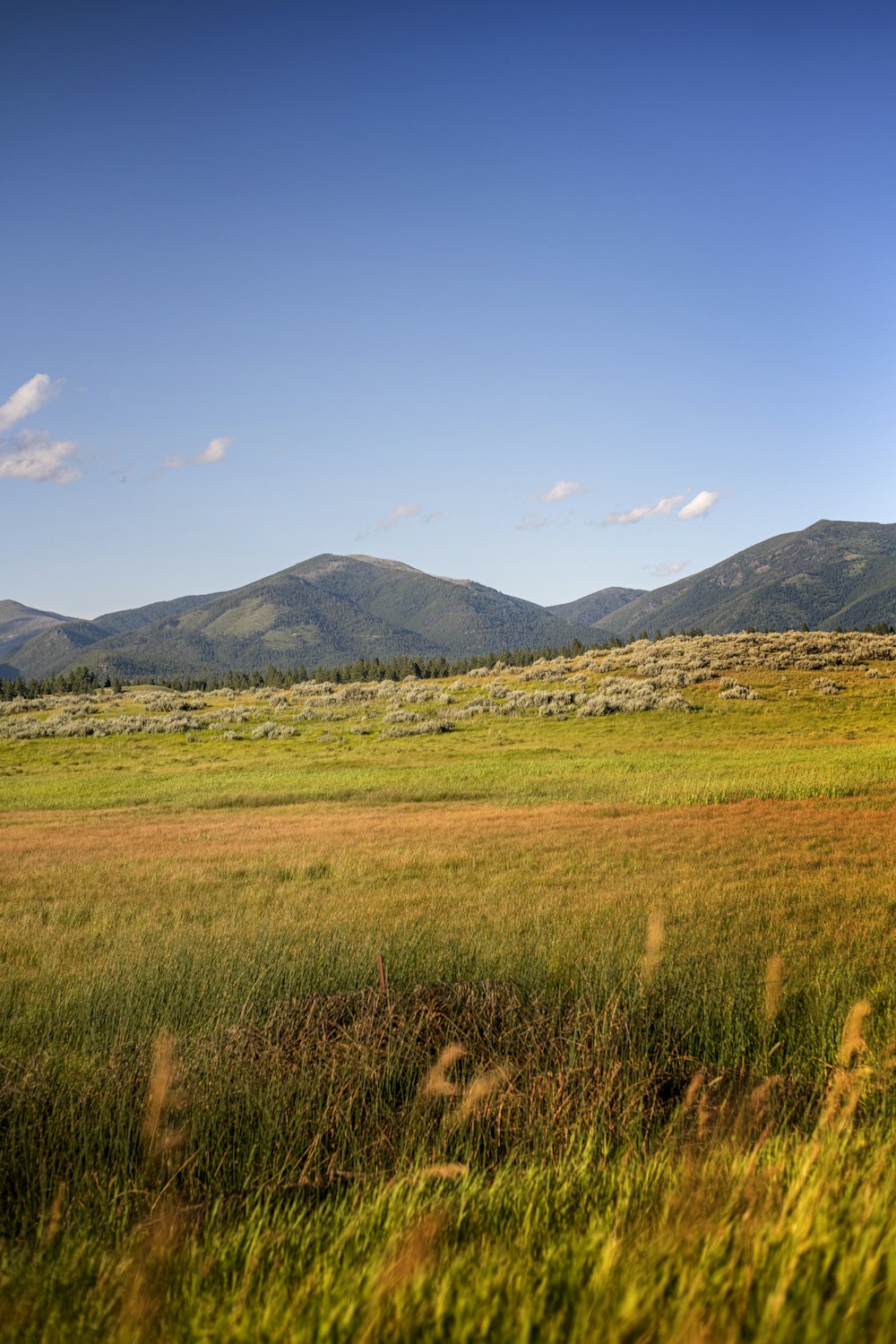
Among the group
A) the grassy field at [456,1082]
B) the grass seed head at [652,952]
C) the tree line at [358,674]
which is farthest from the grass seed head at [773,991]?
the tree line at [358,674]

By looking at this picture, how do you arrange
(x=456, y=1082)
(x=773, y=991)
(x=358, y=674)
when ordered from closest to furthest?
1. (x=456, y=1082)
2. (x=773, y=991)
3. (x=358, y=674)

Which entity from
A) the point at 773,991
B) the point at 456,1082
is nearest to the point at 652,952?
the point at 773,991

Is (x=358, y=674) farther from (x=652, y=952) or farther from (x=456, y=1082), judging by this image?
(x=456, y=1082)

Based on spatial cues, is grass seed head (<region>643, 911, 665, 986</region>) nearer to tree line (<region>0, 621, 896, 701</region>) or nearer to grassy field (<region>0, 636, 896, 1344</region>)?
grassy field (<region>0, 636, 896, 1344</region>)

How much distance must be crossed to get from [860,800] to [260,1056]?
23.3m

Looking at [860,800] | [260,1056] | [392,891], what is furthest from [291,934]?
[860,800]

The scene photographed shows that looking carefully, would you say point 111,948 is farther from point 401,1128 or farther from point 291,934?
point 401,1128

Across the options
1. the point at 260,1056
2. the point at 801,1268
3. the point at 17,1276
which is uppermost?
the point at 801,1268

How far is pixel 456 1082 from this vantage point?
18.5 feet

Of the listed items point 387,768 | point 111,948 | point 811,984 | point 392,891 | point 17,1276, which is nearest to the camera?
point 17,1276

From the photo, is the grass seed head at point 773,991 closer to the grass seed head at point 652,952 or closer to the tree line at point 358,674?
the grass seed head at point 652,952

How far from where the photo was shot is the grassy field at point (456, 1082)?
264 centimetres

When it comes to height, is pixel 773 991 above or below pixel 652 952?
below

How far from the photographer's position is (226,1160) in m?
4.88
